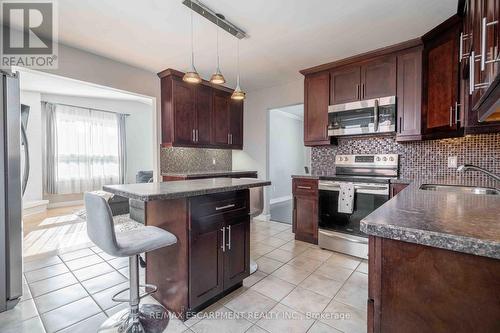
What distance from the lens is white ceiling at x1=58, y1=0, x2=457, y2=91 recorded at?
2.17 meters

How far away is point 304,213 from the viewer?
3.39 m

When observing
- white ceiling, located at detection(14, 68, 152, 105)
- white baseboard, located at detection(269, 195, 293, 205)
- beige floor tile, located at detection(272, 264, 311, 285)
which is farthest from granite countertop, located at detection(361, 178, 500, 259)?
white baseboard, located at detection(269, 195, 293, 205)

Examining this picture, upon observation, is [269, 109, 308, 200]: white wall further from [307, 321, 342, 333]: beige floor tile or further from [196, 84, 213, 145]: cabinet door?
[307, 321, 342, 333]: beige floor tile

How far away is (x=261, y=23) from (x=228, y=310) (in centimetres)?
273

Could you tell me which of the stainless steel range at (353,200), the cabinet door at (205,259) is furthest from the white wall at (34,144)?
the stainless steel range at (353,200)

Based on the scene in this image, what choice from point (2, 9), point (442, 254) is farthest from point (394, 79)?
point (2, 9)

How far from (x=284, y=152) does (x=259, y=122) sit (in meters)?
2.03

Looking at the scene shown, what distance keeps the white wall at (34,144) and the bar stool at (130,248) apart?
5.11 meters

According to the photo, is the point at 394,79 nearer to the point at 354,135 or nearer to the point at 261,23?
the point at 354,135

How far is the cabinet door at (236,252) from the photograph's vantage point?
200cm

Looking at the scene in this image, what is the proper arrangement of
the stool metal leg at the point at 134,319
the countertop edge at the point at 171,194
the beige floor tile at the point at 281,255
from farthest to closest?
the beige floor tile at the point at 281,255
the stool metal leg at the point at 134,319
the countertop edge at the point at 171,194

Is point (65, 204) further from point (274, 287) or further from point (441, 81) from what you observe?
point (441, 81)

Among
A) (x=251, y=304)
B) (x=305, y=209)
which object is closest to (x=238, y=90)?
(x=305, y=209)

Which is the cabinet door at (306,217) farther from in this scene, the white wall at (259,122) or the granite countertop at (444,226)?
the granite countertop at (444,226)
